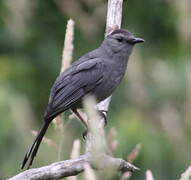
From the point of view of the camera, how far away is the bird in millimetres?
4914

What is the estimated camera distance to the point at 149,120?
632 centimetres

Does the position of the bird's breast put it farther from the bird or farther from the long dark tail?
the long dark tail

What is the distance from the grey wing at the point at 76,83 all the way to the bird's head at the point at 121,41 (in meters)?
0.16

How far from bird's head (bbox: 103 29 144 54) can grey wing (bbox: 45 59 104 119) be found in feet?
0.52

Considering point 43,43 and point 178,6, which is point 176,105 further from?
point 43,43

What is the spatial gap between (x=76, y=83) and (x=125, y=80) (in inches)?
75.3

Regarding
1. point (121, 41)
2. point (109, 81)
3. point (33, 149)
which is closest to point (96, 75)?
point (109, 81)

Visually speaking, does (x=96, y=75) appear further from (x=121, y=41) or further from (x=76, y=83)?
(x=121, y=41)

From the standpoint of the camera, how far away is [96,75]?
5.07 m

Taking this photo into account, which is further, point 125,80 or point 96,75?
point 125,80

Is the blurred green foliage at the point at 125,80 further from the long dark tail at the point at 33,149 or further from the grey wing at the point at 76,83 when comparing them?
the grey wing at the point at 76,83

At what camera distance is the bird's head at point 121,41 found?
5.02m

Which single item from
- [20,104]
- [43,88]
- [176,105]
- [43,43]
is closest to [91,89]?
[20,104]

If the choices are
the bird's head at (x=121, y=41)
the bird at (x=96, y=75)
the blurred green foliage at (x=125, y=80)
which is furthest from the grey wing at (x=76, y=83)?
the blurred green foliage at (x=125, y=80)
